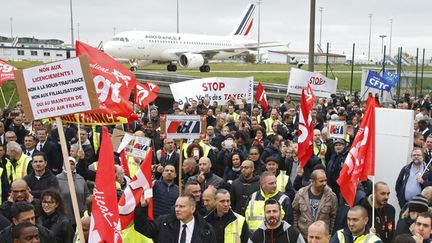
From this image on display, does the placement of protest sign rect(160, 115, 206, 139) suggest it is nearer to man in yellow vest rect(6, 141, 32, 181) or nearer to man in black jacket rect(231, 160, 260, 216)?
man in black jacket rect(231, 160, 260, 216)

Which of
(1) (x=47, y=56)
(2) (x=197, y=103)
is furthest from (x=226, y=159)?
(1) (x=47, y=56)

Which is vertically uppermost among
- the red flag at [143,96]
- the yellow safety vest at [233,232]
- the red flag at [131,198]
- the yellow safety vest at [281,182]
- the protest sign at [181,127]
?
the red flag at [143,96]

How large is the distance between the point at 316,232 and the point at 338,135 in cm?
606

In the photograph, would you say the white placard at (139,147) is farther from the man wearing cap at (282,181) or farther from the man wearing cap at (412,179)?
the man wearing cap at (412,179)

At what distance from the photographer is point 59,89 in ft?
17.6

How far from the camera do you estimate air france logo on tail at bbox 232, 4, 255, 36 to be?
5831cm

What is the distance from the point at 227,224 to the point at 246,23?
177 ft

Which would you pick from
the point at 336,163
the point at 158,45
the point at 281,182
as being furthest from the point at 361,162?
the point at 158,45

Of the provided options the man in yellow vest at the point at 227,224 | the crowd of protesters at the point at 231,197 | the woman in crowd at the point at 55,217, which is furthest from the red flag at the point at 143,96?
the man in yellow vest at the point at 227,224

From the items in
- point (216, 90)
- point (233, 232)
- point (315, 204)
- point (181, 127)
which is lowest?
point (233, 232)

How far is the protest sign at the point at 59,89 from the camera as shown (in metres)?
5.34

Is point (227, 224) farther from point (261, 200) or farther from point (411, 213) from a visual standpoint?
point (411, 213)

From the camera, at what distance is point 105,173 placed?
16.6 feet

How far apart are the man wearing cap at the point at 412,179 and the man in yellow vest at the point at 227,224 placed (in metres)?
3.26
